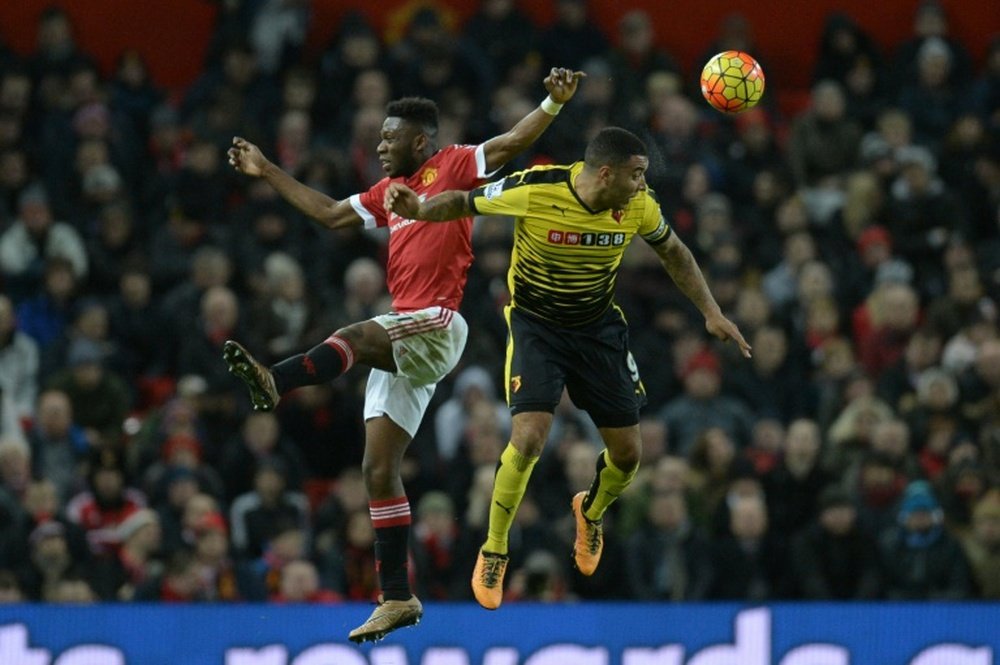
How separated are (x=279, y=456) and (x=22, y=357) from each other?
79.6 inches

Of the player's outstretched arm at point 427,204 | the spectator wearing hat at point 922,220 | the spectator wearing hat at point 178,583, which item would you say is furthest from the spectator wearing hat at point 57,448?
the spectator wearing hat at point 922,220

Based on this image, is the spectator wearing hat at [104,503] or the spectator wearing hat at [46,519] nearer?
the spectator wearing hat at [46,519]

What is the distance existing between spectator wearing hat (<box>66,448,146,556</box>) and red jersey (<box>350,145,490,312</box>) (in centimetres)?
442

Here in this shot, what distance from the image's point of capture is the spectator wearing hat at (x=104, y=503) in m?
13.8

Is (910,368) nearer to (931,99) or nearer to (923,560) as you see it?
(923,560)

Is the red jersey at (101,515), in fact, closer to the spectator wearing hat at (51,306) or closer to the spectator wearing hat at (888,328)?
the spectator wearing hat at (51,306)

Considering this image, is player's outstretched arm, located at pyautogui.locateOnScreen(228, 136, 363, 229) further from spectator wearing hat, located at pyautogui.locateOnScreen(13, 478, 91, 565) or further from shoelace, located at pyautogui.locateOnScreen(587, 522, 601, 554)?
spectator wearing hat, located at pyautogui.locateOnScreen(13, 478, 91, 565)

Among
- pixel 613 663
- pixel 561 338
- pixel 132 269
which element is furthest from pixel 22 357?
pixel 561 338

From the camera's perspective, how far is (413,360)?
997 centimetres

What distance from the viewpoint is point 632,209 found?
996 cm

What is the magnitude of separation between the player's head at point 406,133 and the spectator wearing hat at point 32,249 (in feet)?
20.2

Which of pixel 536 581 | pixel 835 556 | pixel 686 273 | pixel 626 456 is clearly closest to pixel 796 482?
pixel 835 556

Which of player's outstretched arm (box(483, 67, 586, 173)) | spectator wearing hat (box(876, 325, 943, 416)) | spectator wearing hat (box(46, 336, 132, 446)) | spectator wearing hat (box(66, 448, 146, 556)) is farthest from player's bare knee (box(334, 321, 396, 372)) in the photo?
spectator wearing hat (box(876, 325, 943, 416))

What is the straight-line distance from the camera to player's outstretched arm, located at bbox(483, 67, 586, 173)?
31.8 ft
